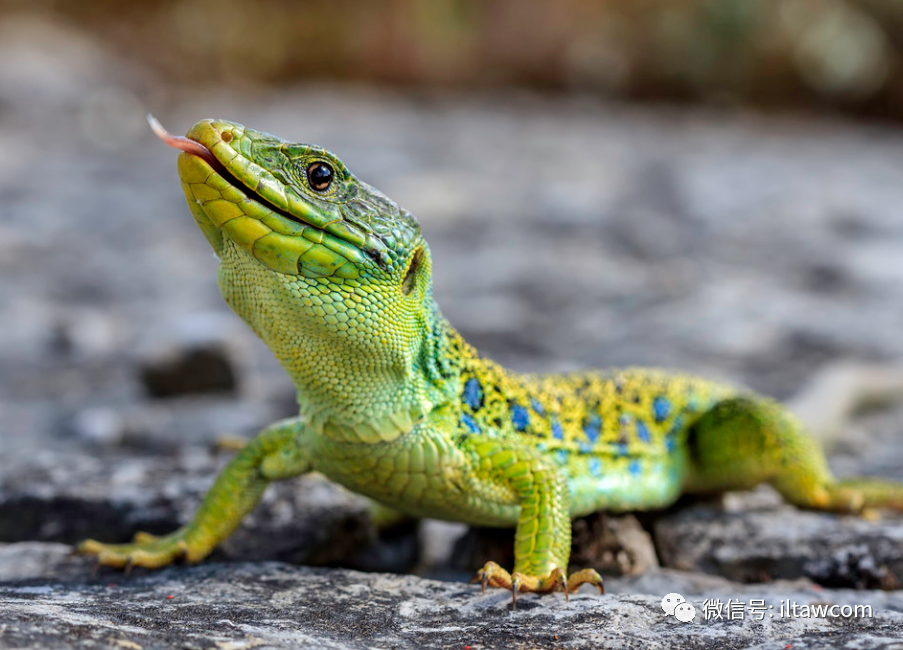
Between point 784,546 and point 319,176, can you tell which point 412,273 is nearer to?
point 319,176

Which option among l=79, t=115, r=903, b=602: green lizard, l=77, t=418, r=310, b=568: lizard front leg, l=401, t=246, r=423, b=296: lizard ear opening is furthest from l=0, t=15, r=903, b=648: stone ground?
l=401, t=246, r=423, b=296: lizard ear opening

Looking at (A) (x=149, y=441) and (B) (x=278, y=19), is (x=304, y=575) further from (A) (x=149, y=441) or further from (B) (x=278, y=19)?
(B) (x=278, y=19)

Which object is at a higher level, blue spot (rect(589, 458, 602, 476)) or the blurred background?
the blurred background

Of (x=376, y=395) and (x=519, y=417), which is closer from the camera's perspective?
(x=376, y=395)

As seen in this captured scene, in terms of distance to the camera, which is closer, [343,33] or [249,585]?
[249,585]

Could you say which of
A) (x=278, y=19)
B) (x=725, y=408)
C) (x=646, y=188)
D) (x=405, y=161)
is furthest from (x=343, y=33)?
(x=725, y=408)

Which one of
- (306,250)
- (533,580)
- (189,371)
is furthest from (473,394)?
(189,371)

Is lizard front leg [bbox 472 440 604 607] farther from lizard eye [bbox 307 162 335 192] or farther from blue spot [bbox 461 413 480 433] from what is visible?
lizard eye [bbox 307 162 335 192]
